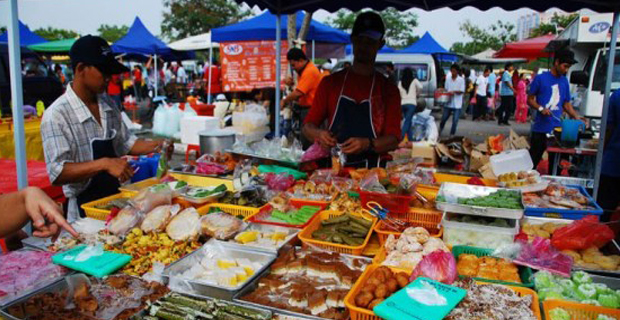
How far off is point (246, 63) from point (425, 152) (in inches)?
193

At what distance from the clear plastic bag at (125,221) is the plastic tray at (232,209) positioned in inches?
17.1

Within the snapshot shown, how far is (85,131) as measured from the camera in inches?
124

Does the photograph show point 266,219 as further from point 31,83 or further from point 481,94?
point 481,94

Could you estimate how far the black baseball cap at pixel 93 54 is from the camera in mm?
2908

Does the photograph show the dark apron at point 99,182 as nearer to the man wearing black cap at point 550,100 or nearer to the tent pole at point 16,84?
the tent pole at point 16,84

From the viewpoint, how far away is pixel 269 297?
1899mm

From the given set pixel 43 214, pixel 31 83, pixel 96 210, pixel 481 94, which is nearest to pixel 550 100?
pixel 96 210

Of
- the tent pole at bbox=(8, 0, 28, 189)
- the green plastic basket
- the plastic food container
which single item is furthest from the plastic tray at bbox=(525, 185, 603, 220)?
the tent pole at bbox=(8, 0, 28, 189)

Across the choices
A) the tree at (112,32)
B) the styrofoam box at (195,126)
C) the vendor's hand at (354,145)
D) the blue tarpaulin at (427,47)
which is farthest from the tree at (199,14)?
the vendor's hand at (354,145)

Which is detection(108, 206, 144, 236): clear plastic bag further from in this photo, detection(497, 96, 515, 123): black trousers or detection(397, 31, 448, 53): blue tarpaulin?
detection(397, 31, 448, 53): blue tarpaulin

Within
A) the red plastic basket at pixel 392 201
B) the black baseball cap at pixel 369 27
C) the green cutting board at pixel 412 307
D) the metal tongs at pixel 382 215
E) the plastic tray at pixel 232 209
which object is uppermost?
the black baseball cap at pixel 369 27

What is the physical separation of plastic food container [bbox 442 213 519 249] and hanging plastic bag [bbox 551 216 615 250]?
0.79ft

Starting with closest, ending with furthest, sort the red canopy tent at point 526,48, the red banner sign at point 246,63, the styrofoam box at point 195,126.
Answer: the styrofoam box at point 195,126
the red banner sign at point 246,63
the red canopy tent at point 526,48

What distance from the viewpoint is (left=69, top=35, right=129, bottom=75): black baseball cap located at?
291 centimetres
